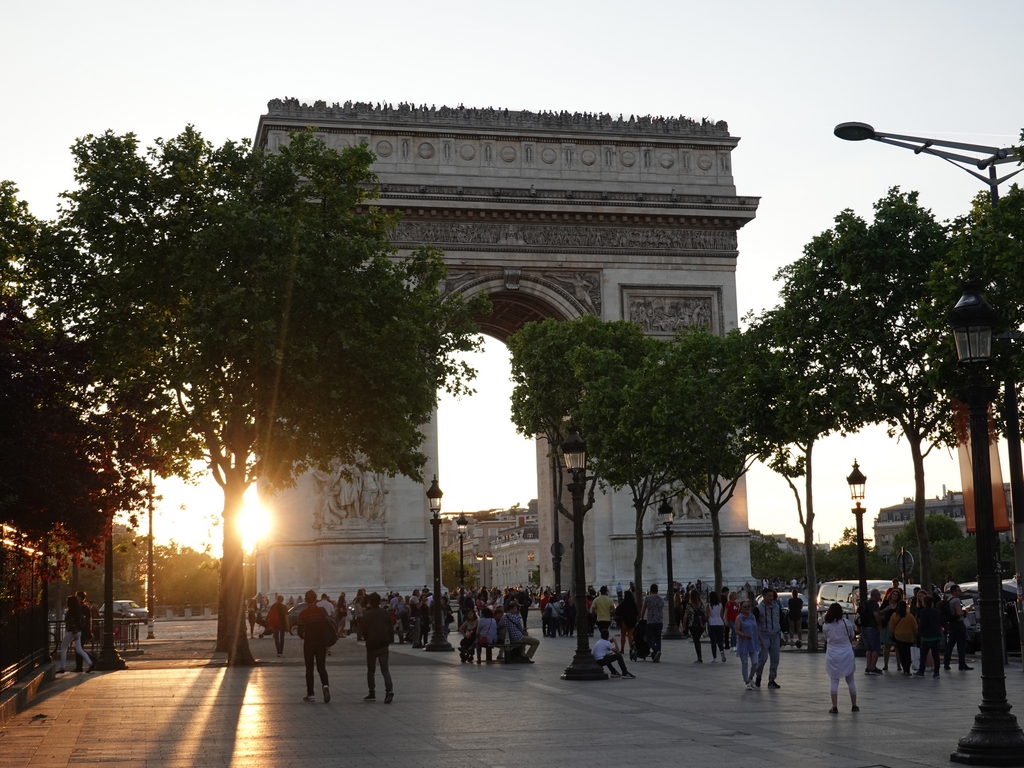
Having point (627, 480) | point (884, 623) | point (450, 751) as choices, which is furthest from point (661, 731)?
point (627, 480)

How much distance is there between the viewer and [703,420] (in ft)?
133

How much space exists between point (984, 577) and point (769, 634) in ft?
31.9

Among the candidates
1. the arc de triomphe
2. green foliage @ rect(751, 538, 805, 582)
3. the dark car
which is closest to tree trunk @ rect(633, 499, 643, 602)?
the arc de triomphe

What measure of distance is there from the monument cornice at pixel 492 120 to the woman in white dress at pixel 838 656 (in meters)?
34.7

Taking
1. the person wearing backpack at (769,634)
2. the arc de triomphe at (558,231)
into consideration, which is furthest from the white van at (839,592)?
the person wearing backpack at (769,634)

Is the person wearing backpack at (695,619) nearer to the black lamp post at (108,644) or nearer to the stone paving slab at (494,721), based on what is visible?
the stone paving slab at (494,721)

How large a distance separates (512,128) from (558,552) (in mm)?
16413

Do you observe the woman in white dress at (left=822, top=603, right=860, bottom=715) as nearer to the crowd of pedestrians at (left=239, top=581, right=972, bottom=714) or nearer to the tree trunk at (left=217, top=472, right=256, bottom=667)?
the crowd of pedestrians at (left=239, top=581, right=972, bottom=714)

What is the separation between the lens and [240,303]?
30.0 meters

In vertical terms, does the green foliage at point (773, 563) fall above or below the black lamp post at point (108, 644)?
above

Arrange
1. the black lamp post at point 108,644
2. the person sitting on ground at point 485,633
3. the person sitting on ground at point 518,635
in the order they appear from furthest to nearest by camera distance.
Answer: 1. the black lamp post at point 108,644
2. the person sitting on ground at point 485,633
3. the person sitting on ground at point 518,635

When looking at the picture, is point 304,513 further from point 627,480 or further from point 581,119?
point 581,119

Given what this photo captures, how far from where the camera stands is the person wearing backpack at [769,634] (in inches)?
877

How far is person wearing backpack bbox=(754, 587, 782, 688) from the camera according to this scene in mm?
22266
